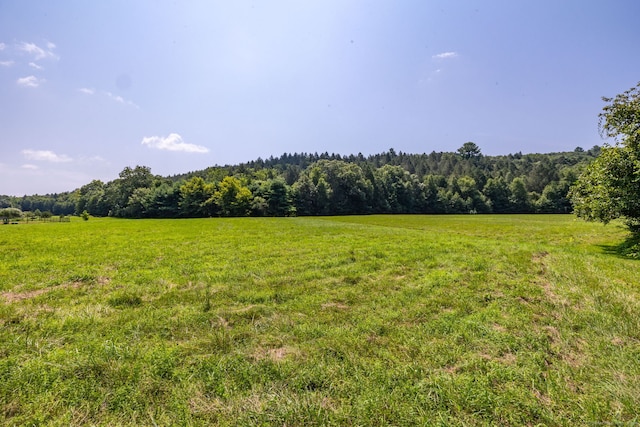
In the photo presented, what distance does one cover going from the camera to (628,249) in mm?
16562

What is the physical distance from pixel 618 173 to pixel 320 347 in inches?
781

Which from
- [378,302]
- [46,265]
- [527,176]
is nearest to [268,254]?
[378,302]

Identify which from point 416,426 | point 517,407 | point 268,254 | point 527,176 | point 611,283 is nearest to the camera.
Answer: point 416,426

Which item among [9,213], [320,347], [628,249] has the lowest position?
[628,249]

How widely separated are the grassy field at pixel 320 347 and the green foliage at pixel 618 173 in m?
6.02

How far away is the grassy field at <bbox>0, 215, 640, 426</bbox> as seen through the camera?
13.3 feet

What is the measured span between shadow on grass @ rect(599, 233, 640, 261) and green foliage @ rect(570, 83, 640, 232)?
187cm

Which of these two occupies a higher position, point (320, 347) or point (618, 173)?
point (618, 173)

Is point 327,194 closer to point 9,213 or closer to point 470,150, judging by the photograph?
point 9,213

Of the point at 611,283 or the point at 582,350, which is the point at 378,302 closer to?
the point at 582,350

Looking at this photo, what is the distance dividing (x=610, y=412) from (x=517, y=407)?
1189 mm

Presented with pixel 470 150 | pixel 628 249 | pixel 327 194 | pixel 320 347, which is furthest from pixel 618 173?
pixel 470 150

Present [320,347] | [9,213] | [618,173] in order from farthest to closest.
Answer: [9,213] → [618,173] → [320,347]

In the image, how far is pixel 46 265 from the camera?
1291 centimetres
